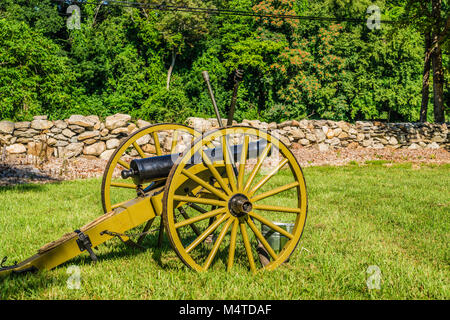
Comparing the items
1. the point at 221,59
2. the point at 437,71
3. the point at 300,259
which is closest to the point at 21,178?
the point at 300,259

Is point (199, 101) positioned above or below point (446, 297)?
above

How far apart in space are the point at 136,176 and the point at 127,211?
11.1 inches

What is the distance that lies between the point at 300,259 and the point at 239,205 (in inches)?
35.3

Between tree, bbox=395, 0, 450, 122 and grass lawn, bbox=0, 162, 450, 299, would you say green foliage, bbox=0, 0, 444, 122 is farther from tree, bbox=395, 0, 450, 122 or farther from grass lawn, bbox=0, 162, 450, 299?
grass lawn, bbox=0, 162, 450, 299

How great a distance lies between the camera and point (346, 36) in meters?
20.7

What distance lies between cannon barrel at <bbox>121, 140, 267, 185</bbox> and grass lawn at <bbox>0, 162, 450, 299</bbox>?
739 mm

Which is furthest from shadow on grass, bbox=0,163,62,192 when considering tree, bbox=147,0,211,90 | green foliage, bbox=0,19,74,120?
tree, bbox=147,0,211,90

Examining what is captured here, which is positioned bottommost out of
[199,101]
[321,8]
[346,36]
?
[199,101]

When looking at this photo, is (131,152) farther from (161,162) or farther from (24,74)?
(161,162)

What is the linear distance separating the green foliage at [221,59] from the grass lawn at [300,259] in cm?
1191

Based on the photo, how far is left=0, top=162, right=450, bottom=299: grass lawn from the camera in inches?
101

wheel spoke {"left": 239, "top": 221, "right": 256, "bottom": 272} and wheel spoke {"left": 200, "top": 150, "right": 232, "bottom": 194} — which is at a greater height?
wheel spoke {"left": 200, "top": 150, "right": 232, "bottom": 194}

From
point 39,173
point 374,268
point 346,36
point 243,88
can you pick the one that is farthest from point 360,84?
point 374,268
